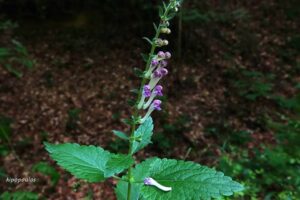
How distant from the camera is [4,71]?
30.1 ft

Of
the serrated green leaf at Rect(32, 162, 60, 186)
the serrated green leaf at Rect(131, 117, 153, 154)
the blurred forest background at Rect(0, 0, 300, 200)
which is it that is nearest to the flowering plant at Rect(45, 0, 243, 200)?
the serrated green leaf at Rect(131, 117, 153, 154)

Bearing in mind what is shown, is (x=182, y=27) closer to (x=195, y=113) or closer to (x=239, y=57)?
(x=239, y=57)

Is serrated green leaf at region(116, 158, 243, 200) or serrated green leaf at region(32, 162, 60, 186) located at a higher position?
serrated green leaf at region(116, 158, 243, 200)

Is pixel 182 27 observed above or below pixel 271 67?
above

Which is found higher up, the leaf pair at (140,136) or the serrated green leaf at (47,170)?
the leaf pair at (140,136)

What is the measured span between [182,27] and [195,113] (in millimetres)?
3170

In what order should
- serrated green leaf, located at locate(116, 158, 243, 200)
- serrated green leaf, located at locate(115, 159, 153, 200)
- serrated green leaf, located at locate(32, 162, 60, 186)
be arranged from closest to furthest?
serrated green leaf, located at locate(116, 158, 243, 200), serrated green leaf, located at locate(115, 159, 153, 200), serrated green leaf, located at locate(32, 162, 60, 186)

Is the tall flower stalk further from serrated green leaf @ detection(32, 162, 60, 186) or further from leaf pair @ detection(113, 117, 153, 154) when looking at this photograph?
serrated green leaf @ detection(32, 162, 60, 186)

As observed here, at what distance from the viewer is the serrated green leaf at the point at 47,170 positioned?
5.46m

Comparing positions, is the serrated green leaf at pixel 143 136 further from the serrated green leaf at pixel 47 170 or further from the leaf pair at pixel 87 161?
the serrated green leaf at pixel 47 170

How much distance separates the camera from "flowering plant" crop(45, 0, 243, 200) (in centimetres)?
170

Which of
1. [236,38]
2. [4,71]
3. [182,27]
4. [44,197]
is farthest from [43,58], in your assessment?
[236,38]

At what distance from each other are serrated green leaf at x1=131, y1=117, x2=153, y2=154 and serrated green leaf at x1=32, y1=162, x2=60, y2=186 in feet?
12.5

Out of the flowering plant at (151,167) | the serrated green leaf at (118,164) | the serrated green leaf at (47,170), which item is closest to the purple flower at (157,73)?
the flowering plant at (151,167)
